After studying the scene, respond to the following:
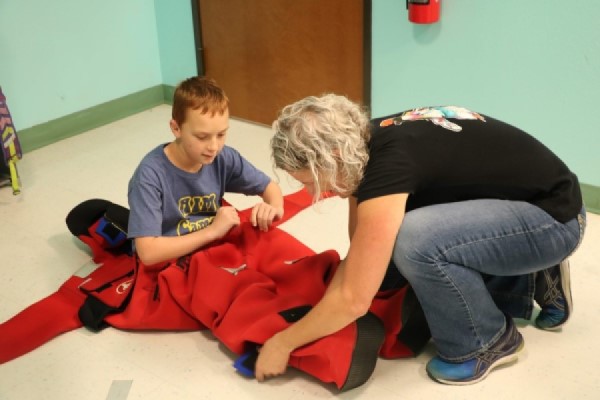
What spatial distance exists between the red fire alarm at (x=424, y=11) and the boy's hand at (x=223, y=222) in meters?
1.05

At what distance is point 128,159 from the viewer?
114 inches

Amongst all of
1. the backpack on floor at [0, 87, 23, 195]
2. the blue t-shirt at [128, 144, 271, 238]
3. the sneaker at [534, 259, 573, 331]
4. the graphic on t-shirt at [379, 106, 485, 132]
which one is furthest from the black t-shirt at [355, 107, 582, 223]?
the backpack on floor at [0, 87, 23, 195]

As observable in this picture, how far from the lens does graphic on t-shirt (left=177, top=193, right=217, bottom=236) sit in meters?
1.86

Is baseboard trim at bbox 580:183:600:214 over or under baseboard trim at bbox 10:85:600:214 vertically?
under

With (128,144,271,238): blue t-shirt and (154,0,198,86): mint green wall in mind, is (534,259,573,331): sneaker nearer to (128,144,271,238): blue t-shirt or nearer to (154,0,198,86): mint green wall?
(128,144,271,238): blue t-shirt

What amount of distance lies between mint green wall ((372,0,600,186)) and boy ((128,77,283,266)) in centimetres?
93

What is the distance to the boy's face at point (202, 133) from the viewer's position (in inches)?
67.5

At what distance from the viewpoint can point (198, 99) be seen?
5.62ft

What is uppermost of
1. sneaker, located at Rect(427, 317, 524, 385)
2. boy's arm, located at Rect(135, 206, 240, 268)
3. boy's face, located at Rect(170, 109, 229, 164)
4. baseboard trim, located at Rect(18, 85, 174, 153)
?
boy's face, located at Rect(170, 109, 229, 164)

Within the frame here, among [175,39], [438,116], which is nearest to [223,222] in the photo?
[438,116]

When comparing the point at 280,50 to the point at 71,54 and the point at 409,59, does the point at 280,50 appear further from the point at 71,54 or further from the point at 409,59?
the point at 71,54

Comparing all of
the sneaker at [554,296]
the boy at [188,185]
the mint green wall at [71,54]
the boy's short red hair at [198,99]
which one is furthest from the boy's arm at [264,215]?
the mint green wall at [71,54]

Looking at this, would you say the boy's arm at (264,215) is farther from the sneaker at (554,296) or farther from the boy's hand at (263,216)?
the sneaker at (554,296)

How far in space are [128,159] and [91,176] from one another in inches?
7.9
